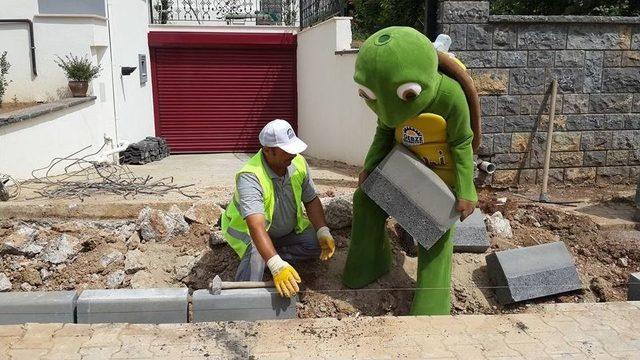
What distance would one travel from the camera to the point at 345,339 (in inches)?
151

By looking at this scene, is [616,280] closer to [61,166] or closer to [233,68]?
[61,166]

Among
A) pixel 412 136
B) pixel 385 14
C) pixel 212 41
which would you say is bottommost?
pixel 412 136

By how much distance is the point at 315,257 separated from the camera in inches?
188

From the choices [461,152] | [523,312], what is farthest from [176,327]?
[523,312]

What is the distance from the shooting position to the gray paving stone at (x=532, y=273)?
4.60m

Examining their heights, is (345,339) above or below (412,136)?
below

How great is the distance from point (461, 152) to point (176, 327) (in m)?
2.32

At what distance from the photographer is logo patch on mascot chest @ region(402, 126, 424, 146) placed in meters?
4.18

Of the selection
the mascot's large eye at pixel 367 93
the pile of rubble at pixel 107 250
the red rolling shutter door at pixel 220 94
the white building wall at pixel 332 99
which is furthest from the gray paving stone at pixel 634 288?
the red rolling shutter door at pixel 220 94

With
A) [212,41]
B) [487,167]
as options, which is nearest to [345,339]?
[487,167]

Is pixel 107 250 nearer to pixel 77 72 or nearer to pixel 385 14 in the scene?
pixel 77 72

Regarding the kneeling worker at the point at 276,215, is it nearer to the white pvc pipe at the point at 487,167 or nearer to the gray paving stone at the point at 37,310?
the gray paving stone at the point at 37,310

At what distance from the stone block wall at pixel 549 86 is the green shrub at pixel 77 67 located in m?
5.53

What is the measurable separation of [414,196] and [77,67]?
264 inches
